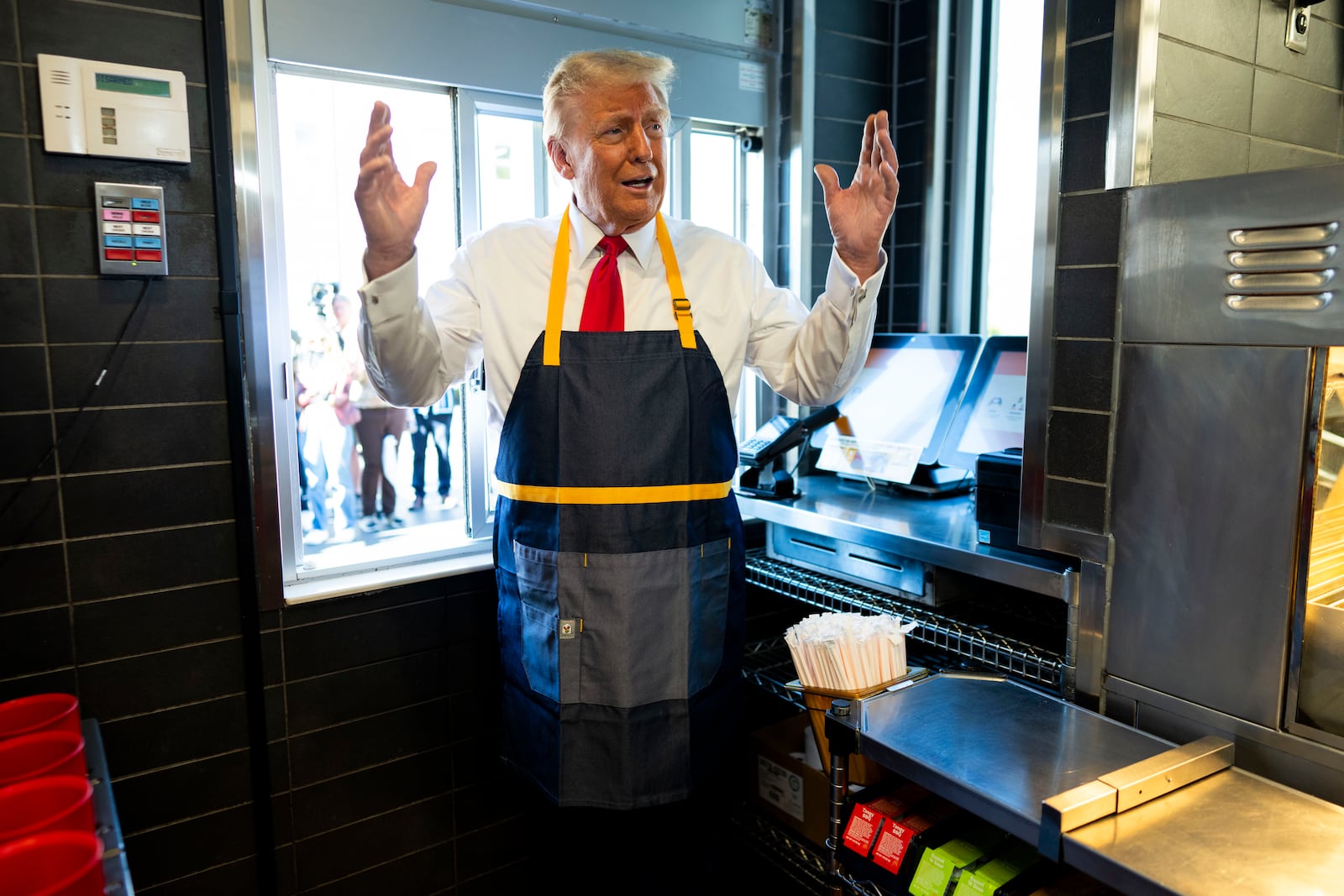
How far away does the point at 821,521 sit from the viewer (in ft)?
7.11

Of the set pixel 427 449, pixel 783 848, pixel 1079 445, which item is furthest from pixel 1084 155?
pixel 427 449

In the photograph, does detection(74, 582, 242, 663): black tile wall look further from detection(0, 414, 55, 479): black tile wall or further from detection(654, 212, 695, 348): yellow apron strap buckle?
detection(654, 212, 695, 348): yellow apron strap buckle

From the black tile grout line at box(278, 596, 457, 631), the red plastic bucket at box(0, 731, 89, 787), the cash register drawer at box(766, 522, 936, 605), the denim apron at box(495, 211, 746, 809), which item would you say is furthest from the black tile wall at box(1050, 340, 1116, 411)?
the red plastic bucket at box(0, 731, 89, 787)

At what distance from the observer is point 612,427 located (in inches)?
66.6

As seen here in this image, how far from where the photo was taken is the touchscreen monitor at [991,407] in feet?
7.38

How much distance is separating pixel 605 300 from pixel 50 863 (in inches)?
47.0

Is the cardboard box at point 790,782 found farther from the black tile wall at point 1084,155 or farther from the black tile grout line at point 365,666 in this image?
the black tile wall at point 1084,155

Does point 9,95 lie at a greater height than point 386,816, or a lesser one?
greater

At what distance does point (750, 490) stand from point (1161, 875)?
1384mm

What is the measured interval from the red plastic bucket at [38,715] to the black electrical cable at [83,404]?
451 mm

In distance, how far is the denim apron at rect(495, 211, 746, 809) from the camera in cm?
168

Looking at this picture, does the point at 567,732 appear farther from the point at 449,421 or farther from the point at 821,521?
the point at 449,421

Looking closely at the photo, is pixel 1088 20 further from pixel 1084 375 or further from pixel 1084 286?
pixel 1084 375

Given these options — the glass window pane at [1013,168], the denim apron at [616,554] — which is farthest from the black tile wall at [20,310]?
the glass window pane at [1013,168]
